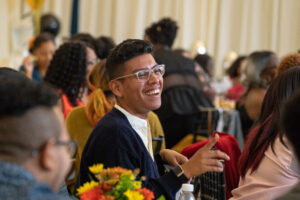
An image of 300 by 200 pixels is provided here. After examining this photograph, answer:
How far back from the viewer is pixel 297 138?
4.28 ft

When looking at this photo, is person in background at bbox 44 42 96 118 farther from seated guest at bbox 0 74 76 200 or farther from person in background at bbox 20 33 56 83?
seated guest at bbox 0 74 76 200

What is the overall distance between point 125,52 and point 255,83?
221 cm

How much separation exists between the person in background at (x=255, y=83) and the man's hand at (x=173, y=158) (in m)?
2.09

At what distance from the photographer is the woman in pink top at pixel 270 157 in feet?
7.53

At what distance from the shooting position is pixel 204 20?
11078mm

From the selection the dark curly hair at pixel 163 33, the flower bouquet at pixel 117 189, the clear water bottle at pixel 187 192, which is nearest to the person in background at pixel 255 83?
the dark curly hair at pixel 163 33

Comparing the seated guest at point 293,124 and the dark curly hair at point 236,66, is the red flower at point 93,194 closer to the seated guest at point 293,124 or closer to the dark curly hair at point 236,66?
the seated guest at point 293,124

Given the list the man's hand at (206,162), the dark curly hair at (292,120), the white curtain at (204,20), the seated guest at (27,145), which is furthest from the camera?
the white curtain at (204,20)

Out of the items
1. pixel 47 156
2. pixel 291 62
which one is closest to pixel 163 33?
pixel 291 62

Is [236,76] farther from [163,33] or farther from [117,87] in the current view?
[117,87]

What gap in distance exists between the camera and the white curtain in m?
10.5

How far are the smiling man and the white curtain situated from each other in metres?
8.30

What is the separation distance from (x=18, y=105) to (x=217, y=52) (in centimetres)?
989

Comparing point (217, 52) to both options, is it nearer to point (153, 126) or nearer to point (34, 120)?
point (153, 126)
